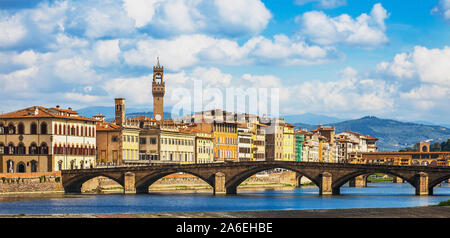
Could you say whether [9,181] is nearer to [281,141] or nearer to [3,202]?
[3,202]

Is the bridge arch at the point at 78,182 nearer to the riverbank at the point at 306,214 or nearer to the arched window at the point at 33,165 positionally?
the arched window at the point at 33,165

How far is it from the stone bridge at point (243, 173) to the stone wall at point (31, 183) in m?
1.52

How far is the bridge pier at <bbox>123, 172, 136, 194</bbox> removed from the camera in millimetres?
95488

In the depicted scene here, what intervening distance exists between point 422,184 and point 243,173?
20.2 meters

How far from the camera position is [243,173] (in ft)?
320

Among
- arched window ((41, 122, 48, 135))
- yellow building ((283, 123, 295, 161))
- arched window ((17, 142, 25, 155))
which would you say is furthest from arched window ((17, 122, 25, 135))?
yellow building ((283, 123, 295, 161))

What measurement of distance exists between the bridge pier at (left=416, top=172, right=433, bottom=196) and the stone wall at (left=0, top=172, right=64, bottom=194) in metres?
39.6

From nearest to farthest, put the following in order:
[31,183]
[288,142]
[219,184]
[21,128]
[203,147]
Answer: [31,183], [219,184], [21,128], [203,147], [288,142]

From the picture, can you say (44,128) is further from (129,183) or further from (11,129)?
(129,183)

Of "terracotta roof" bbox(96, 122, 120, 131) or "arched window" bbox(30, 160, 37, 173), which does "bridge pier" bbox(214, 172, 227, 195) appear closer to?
"arched window" bbox(30, 160, 37, 173)

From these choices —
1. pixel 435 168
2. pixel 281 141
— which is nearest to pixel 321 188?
pixel 435 168

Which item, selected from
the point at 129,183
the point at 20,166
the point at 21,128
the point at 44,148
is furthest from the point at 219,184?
the point at 21,128
